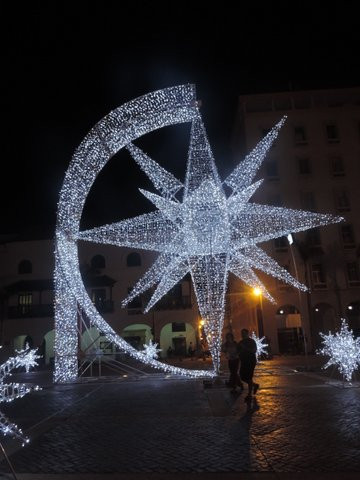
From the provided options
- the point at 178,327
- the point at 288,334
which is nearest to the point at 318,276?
the point at 288,334

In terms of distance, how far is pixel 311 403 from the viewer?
425 inches

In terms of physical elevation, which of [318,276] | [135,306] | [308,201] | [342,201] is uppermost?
[308,201]

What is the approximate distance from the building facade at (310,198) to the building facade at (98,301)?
4556mm

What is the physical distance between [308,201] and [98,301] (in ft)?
58.3

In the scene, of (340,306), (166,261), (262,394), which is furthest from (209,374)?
(340,306)

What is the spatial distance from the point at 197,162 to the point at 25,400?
8.38 metres

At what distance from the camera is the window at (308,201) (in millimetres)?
36531

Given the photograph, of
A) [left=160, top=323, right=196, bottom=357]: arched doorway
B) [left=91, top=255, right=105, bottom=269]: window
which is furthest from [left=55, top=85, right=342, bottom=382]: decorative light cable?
[left=160, top=323, right=196, bottom=357]: arched doorway

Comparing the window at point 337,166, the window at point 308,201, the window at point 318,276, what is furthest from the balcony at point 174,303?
the window at point 337,166

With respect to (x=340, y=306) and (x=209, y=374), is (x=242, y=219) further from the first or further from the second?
(x=340, y=306)

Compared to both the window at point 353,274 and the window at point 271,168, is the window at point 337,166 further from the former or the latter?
the window at point 353,274

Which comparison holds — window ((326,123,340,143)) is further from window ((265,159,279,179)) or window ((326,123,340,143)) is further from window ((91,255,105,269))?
window ((91,255,105,269))

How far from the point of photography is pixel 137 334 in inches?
1556

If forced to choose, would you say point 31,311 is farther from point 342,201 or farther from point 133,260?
point 342,201
